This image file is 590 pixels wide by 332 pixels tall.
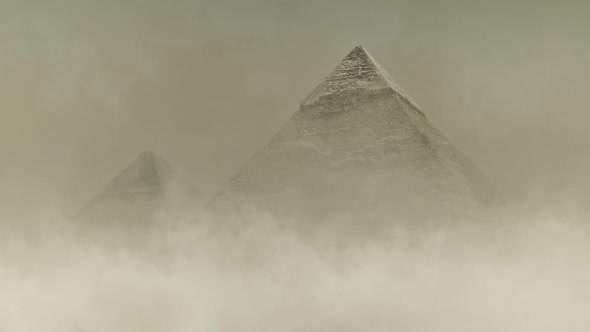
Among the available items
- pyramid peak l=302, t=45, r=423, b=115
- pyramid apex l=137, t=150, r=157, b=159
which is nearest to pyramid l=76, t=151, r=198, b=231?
pyramid apex l=137, t=150, r=157, b=159

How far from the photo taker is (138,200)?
1302 inches

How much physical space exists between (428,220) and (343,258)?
241 cm

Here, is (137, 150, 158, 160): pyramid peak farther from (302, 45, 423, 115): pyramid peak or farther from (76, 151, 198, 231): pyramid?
(302, 45, 423, 115): pyramid peak

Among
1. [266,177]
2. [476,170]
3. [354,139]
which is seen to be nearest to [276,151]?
[266,177]

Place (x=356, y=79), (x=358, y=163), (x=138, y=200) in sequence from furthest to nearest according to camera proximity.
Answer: (x=138, y=200)
(x=356, y=79)
(x=358, y=163)

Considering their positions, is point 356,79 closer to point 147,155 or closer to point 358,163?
point 358,163

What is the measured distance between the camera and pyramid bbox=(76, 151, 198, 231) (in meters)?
32.4

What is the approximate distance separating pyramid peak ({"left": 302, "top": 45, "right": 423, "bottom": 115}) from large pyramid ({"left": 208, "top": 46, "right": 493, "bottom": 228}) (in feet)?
0.10

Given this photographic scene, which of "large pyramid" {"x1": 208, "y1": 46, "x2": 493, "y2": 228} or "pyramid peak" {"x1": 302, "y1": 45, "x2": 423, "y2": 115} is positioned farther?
"pyramid peak" {"x1": 302, "y1": 45, "x2": 423, "y2": 115}

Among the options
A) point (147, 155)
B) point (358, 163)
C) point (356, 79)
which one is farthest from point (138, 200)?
point (358, 163)

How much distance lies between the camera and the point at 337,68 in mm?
22047

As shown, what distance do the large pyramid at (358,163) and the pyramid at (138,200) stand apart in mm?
12037

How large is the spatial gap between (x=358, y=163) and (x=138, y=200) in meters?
16.1

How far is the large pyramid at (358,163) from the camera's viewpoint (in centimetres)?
1900
